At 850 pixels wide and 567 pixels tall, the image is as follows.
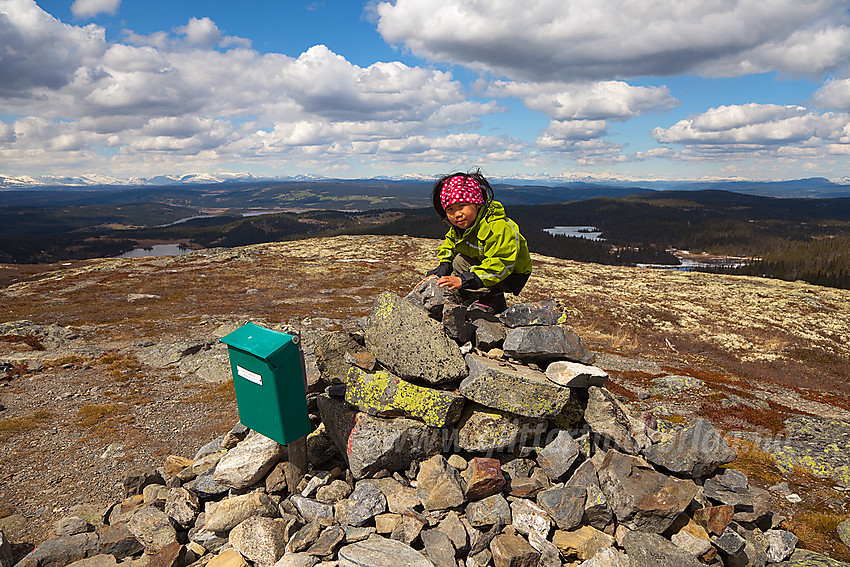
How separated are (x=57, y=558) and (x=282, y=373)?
6676 mm

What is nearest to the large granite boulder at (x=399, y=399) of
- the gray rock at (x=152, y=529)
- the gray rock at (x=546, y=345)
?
the gray rock at (x=546, y=345)

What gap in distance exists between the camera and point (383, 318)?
9406 millimetres

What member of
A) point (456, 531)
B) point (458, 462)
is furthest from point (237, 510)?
point (458, 462)

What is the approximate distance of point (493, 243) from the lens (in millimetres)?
8414

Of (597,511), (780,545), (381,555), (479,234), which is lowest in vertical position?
(780,545)

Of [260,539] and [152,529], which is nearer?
[260,539]

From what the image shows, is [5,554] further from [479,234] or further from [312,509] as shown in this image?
[479,234]

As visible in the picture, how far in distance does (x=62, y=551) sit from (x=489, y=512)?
30.8 feet

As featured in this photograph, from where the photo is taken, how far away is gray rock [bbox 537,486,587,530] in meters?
7.61

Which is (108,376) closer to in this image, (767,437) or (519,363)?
(519,363)

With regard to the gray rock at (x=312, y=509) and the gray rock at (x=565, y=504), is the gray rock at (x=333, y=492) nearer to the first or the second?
the gray rock at (x=312, y=509)

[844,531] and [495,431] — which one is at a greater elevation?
[495,431]

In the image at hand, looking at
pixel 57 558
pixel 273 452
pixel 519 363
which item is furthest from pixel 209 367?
pixel 519 363

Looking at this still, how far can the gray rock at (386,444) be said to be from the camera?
8.31 m
